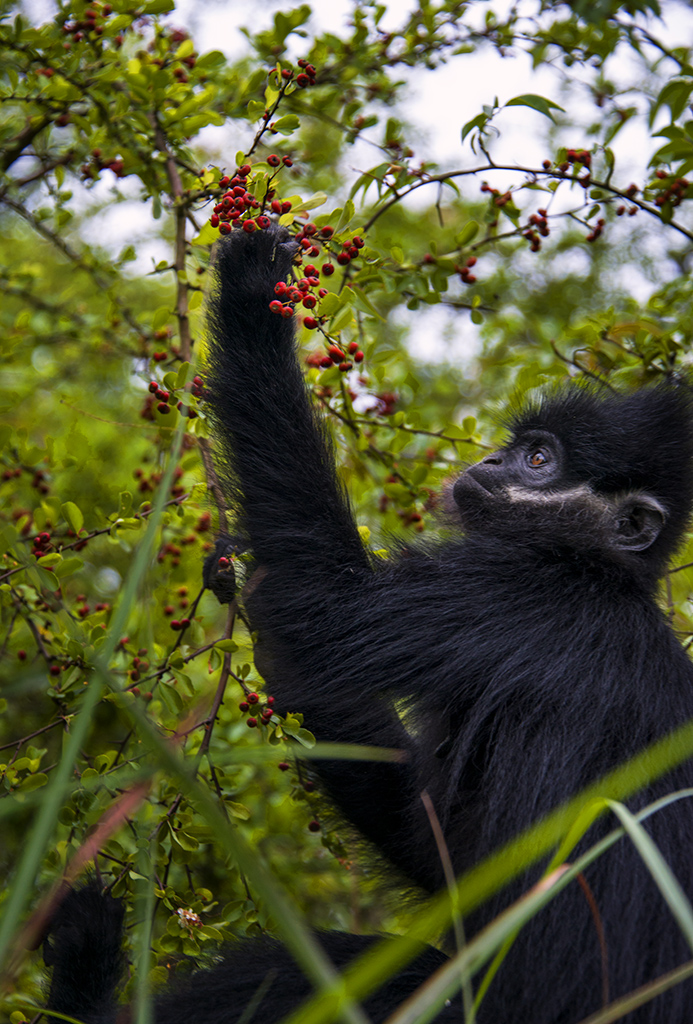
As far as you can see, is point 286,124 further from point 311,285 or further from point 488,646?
point 488,646

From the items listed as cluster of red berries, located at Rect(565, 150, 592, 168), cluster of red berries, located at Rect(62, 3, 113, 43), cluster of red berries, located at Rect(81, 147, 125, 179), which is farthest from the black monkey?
cluster of red berries, located at Rect(62, 3, 113, 43)

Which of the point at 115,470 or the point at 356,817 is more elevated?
the point at 115,470

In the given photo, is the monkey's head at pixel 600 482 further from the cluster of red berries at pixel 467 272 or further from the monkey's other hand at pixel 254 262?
the monkey's other hand at pixel 254 262

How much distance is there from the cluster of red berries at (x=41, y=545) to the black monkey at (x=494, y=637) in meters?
0.65

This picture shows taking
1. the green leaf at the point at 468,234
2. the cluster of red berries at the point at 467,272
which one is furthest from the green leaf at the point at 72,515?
the green leaf at the point at 468,234

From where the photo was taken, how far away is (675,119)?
129 inches

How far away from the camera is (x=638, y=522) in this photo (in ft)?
10.4

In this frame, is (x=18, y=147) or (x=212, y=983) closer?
(x=212, y=983)

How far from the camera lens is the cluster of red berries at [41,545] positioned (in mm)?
2809

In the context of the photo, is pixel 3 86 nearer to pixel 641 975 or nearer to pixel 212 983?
pixel 212 983

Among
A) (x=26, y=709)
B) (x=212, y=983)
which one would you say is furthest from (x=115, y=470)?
(x=212, y=983)

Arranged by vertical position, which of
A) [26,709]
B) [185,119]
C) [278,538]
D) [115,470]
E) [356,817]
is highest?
[185,119]

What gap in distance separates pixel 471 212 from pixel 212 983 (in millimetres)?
6173

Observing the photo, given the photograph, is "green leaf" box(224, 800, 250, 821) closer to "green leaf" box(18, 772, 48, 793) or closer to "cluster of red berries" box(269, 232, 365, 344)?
"green leaf" box(18, 772, 48, 793)
